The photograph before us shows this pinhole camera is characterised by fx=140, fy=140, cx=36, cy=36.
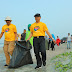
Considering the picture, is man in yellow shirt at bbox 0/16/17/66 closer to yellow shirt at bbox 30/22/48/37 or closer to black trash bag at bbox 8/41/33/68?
black trash bag at bbox 8/41/33/68

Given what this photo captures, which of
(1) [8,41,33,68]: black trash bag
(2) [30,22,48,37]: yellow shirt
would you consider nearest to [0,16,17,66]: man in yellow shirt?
(1) [8,41,33,68]: black trash bag

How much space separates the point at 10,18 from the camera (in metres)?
4.93

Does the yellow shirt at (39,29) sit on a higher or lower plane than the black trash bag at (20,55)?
higher

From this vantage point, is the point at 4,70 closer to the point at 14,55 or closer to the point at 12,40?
the point at 14,55

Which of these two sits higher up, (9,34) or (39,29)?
(39,29)

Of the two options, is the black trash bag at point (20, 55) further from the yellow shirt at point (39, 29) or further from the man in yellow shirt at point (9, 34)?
the yellow shirt at point (39, 29)

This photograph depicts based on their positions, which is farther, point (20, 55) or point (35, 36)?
point (20, 55)

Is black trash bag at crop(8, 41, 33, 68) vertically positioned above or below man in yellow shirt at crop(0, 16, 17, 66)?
below

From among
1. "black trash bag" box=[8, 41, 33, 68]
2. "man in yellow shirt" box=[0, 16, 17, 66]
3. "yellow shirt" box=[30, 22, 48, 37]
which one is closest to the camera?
"yellow shirt" box=[30, 22, 48, 37]

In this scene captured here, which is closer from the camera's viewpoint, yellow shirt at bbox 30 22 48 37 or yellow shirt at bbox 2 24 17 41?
yellow shirt at bbox 30 22 48 37

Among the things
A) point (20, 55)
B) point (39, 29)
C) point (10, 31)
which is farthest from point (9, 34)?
point (39, 29)

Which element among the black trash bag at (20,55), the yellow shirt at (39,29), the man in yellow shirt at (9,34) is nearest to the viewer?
the yellow shirt at (39,29)

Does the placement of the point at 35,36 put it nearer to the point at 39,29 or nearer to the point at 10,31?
the point at 39,29

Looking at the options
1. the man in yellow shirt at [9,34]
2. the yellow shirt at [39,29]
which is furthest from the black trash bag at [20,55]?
the yellow shirt at [39,29]
